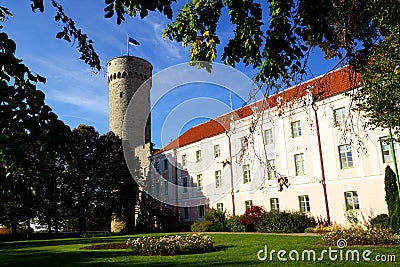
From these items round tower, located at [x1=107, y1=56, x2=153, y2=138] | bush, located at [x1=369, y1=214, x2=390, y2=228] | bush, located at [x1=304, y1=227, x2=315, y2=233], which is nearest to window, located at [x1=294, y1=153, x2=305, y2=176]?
bush, located at [x1=304, y1=227, x2=315, y2=233]

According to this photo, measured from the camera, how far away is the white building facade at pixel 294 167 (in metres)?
21.4

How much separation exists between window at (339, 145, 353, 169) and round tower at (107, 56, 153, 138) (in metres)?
28.2

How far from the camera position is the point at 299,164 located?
84.8ft

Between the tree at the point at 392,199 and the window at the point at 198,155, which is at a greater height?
the window at the point at 198,155

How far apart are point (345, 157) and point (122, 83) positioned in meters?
30.5

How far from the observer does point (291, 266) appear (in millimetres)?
9570

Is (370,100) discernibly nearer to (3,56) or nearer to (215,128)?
(3,56)

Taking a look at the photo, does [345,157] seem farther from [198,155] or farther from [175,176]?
[175,176]

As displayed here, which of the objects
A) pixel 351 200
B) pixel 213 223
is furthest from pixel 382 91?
pixel 213 223

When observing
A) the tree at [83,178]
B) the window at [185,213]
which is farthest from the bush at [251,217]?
the tree at [83,178]

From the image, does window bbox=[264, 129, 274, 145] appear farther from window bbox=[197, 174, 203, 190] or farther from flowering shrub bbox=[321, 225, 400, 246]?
flowering shrub bbox=[321, 225, 400, 246]

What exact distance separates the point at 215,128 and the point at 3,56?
33084 mm

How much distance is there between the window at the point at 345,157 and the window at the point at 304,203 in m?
3.64

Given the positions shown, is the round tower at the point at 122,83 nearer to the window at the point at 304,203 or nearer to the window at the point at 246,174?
the window at the point at 246,174
